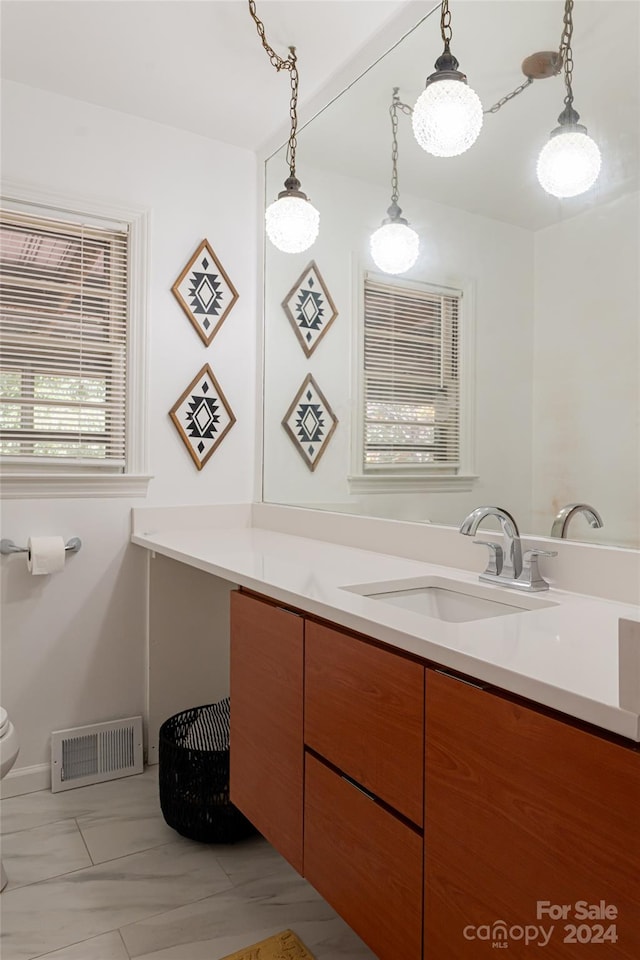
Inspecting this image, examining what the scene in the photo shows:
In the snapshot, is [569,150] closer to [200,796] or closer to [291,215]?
[291,215]

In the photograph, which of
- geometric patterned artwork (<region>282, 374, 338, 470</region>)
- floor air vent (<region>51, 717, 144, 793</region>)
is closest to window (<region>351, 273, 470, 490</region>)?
geometric patterned artwork (<region>282, 374, 338, 470</region>)

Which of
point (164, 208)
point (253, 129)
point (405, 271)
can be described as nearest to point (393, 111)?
point (405, 271)

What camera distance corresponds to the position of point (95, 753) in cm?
244

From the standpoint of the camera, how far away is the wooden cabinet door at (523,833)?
0.78 meters

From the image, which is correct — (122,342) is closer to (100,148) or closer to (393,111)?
(100,148)

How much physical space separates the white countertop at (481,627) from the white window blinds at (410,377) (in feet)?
1.10

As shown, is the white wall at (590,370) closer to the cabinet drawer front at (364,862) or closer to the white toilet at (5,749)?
the cabinet drawer front at (364,862)

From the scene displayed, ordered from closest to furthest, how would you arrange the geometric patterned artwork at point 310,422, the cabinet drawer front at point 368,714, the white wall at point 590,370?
the cabinet drawer front at point 368,714
the white wall at point 590,370
the geometric patterned artwork at point 310,422

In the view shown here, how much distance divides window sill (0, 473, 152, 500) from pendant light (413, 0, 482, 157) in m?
1.58

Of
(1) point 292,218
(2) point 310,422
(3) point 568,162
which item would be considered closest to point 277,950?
(2) point 310,422

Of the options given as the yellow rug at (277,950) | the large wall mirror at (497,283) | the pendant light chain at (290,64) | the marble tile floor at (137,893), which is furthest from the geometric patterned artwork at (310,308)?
the yellow rug at (277,950)

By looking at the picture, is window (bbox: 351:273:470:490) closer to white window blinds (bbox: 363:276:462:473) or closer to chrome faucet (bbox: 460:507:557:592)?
white window blinds (bbox: 363:276:462:473)

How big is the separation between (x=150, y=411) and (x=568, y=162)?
5.60 ft

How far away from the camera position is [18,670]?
234 centimetres
